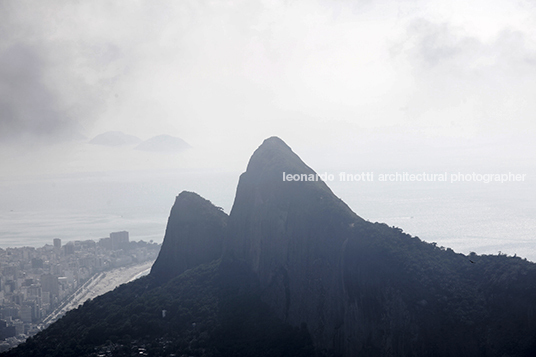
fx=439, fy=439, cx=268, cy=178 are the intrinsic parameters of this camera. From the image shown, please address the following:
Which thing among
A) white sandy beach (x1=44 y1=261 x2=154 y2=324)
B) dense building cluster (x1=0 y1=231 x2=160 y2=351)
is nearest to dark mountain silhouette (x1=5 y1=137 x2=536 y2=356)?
dense building cluster (x1=0 y1=231 x2=160 y2=351)

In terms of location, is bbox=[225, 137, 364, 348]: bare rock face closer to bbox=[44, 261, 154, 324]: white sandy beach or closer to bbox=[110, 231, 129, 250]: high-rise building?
bbox=[44, 261, 154, 324]: white sandy beach

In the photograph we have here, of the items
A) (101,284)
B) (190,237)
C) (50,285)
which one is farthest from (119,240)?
Result: (190,237)

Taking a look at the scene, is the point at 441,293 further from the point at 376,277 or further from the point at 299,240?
the point at 299,240

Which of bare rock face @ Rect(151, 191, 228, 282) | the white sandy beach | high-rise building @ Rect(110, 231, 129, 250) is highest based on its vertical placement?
bare rock face @ Rect(151, 191, 228, 282)

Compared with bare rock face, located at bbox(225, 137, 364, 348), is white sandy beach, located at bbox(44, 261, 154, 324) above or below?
below

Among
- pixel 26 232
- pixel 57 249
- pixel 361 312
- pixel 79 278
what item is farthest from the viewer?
pixel 26 232

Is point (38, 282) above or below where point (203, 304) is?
below

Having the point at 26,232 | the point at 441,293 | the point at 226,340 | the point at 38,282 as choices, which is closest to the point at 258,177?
the point at 226,340
